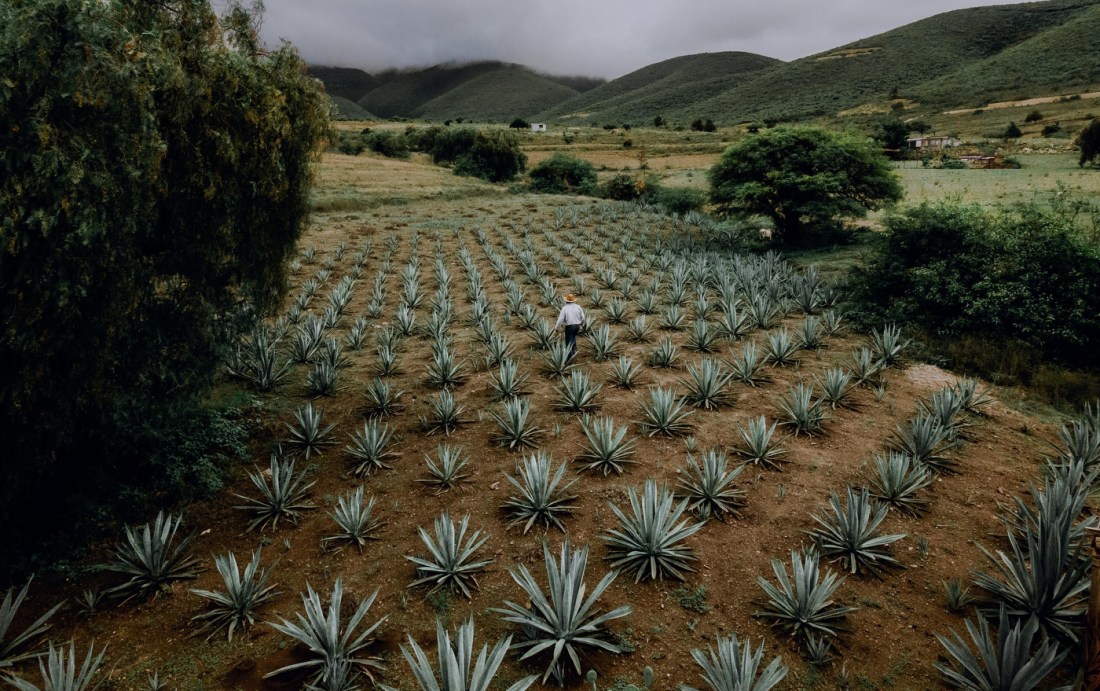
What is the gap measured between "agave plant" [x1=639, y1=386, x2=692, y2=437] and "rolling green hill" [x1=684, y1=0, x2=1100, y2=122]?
223ft

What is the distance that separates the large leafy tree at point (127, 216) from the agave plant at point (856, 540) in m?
6.31

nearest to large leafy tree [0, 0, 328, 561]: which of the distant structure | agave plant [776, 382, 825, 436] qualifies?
agave plant [776, 382, 825, 436]

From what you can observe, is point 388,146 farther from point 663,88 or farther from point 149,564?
point 663,88

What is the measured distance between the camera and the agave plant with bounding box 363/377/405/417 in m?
7.71

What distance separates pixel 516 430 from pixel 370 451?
1.78m

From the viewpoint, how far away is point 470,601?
4.34 meters

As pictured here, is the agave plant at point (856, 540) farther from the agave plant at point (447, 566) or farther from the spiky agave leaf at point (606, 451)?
the agave plant at point (447, 566)

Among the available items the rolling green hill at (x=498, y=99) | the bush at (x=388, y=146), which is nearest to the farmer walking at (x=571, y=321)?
the bush at (x=388, y=146)

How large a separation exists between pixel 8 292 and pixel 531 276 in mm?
11968

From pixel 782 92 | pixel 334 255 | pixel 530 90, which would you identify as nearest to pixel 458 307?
pixel 334 255

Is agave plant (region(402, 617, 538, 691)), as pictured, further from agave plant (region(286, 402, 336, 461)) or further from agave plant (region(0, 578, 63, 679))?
agave plant (region(286, 402, 336, 461))

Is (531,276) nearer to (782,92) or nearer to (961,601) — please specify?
(961,601)

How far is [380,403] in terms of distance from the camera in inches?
303

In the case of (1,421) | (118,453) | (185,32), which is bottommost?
(118,453)
